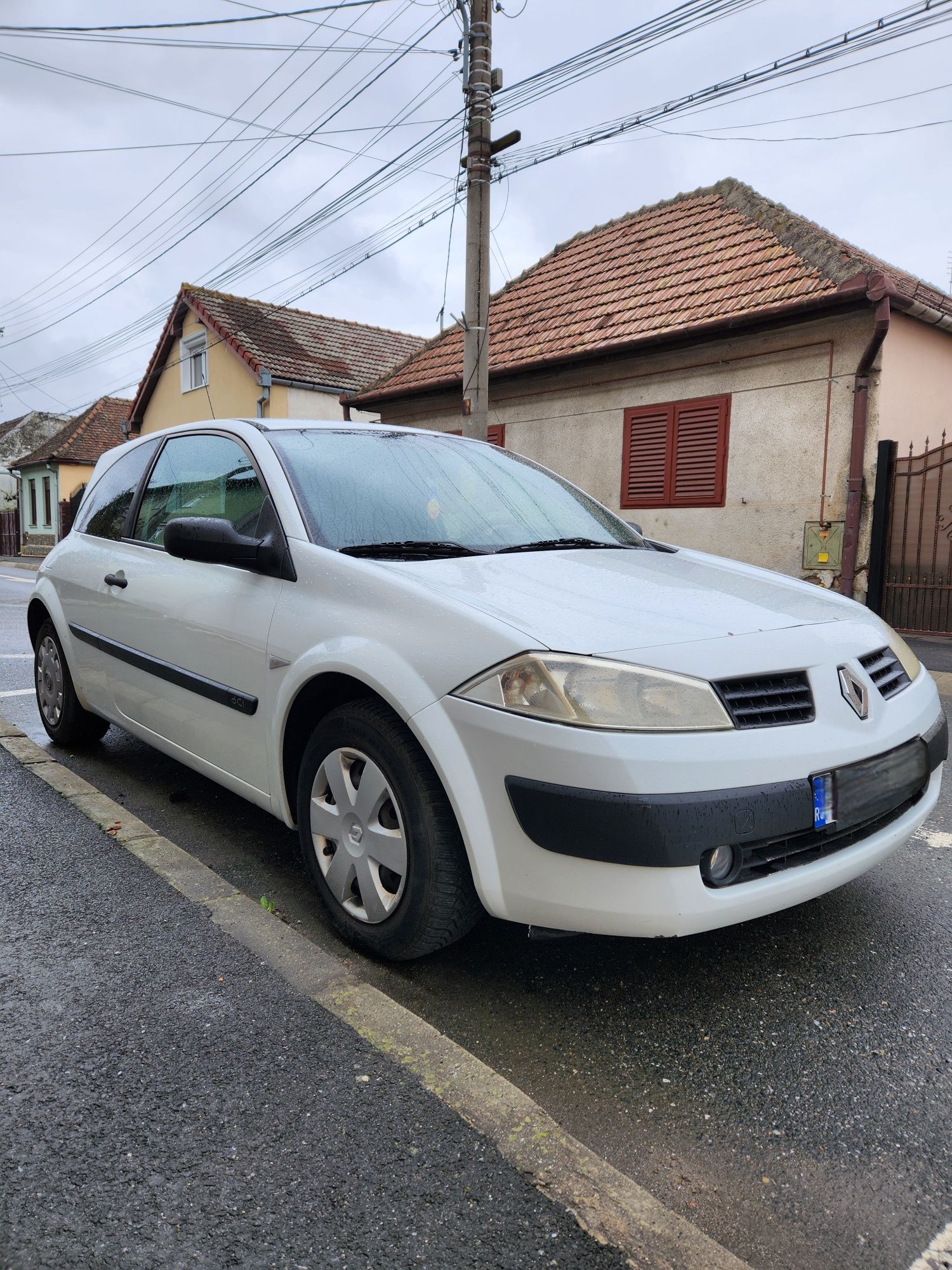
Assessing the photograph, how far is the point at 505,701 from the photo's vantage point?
81.0 inches

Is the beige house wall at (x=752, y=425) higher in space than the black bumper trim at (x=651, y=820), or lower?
higher

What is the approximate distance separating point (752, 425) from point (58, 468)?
31.4 metres

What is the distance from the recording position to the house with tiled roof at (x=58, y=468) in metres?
35.1

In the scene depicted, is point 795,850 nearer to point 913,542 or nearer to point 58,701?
point 58,701

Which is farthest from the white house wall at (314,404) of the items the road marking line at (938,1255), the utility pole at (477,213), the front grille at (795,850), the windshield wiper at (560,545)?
the road marking line at (938,1255)

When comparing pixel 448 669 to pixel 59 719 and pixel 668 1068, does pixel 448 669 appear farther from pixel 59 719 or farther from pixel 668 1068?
pixel 59 719

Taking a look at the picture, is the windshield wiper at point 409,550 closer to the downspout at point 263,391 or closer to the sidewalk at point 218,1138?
the sidewalk at point 218,1138

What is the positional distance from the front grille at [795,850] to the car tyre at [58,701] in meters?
3.41

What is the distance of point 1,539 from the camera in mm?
39719

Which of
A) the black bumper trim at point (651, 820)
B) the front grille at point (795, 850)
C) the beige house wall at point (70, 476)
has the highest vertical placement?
the beige house wall at point (70, 476)

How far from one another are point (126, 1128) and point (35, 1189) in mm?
195

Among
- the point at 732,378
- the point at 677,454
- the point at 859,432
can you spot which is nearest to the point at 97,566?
the point at 859,432

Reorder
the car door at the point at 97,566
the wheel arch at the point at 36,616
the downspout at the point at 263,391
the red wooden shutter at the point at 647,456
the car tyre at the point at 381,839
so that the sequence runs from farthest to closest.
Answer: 1. the downspout at the point at 263,391
2. the red wooden shutter at the point at 647,456
3. the wheel arch at the point at 36,616
4. the car door at the point at 97,566
5. the car tyre at the point at 381,839

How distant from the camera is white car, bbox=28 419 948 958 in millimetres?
2002
